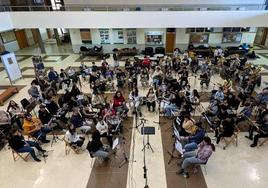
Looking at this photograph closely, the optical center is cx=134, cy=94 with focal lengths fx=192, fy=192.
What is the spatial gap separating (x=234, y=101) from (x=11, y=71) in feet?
39.1

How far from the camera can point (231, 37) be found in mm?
16375

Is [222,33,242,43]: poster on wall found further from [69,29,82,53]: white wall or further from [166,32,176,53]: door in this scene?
[69,29,82,53]: white wall

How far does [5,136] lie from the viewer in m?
6.87

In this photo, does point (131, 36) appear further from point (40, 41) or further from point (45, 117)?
point (45, 117)

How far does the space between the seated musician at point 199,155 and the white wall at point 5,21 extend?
47.5ft

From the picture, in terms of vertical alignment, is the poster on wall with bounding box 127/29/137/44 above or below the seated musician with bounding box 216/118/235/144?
above

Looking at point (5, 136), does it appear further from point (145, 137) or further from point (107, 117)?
point (145, 137)

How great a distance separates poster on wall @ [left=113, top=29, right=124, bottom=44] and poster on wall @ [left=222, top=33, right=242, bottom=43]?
8.65 metres

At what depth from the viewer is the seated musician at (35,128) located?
6.36 meters

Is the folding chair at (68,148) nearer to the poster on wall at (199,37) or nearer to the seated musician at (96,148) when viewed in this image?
the seated musician at (96,148)

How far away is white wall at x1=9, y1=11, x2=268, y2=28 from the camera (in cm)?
1348

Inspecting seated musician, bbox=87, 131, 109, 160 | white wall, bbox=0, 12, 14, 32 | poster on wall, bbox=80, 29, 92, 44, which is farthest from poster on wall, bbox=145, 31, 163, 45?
seated musician, bbox=87, 131, 109, 160

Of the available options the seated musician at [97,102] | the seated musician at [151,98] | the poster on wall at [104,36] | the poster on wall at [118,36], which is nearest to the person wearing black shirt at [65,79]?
the seated musician at [97,102]

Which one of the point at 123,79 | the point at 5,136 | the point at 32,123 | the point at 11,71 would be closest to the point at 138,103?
the point at 123,79
